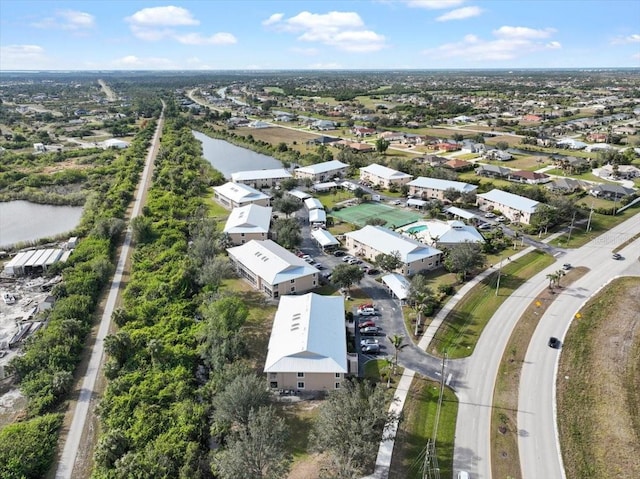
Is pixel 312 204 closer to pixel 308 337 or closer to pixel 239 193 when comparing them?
pixel 239 193

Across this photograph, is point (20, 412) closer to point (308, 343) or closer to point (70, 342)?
point (70, 342)

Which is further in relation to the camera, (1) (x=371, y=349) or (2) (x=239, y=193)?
(2) (x=239, y=193)

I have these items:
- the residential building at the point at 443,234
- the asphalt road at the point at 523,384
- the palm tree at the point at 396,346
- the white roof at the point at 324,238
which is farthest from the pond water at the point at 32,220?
the asphalt road at the point at 523,384

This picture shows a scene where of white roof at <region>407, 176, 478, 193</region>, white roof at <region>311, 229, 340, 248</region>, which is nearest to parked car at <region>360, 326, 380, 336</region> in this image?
white roof at <region>311, 229, 340, 248</region>

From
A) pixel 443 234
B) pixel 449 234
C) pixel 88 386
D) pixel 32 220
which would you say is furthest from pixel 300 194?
pixel 88 386

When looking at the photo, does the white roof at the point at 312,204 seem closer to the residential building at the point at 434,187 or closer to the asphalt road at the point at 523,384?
the residential building at the point at 434,187

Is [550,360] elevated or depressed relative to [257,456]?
depressed

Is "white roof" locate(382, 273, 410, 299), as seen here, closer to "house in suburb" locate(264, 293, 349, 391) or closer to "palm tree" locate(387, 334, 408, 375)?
"palm tree" locate(387, 334, 408, 375)

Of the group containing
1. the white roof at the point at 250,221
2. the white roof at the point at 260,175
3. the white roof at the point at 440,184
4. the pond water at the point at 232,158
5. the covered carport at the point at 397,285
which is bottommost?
the covered carport at the point at 397,285
